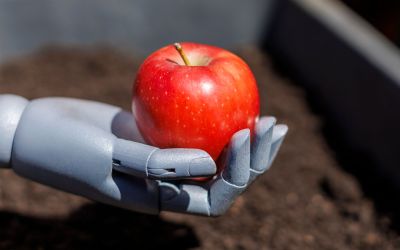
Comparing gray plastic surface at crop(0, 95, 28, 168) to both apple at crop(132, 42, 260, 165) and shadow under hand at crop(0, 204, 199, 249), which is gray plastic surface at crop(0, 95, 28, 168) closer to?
apple at crop(132, 42, 260, 165)

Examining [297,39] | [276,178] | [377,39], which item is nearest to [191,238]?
[276,178]

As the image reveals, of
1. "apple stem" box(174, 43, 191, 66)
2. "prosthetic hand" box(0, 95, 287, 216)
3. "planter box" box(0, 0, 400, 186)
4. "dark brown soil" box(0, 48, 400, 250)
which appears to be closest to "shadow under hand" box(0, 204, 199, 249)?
"dark brown soil" box(0, 48, 400, 250)

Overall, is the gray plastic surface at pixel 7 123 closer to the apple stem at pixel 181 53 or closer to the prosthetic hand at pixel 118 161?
the prosthetic hand at pixel 118 161

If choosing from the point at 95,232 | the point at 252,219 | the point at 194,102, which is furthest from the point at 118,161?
the point at 252,219

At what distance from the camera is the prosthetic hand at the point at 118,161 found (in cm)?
112

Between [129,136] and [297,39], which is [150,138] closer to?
[129,136]

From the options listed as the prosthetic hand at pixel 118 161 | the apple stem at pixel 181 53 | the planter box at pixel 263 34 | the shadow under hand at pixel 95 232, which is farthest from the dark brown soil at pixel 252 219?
the apple stem at pixel 181 53

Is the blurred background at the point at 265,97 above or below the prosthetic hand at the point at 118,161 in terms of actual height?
below

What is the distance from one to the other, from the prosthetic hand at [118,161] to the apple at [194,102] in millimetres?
46

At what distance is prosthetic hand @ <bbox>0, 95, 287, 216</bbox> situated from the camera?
1.12m

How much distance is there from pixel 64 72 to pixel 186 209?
1.43 m

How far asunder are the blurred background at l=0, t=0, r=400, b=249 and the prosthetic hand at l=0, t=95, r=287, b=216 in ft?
1.29

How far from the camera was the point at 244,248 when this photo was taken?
1.60m

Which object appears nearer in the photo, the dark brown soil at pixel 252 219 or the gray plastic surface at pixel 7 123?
the gray plastic surface at pixel 7 123
